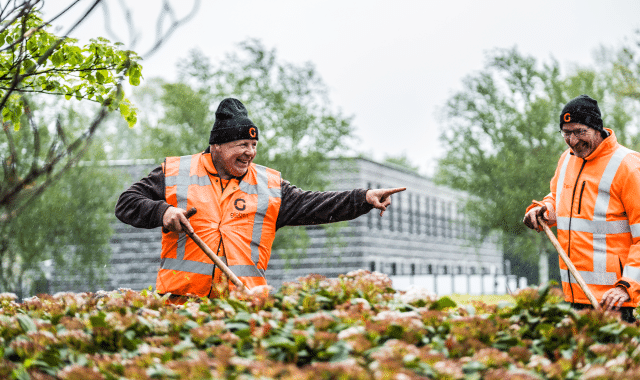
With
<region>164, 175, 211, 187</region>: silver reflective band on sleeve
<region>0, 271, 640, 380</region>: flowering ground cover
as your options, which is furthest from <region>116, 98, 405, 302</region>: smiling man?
<region>0, 271, 640, 380</region>: flowering ground cover

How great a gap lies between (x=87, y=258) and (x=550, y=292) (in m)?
23.2

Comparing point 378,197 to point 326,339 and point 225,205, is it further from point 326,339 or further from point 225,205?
point 326,339

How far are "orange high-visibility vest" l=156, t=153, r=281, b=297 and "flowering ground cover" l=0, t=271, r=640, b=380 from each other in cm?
97

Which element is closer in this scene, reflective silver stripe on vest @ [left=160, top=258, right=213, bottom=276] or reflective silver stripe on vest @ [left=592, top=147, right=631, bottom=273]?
reflective silver stripe on vest @ [left=160, top=258, right=213, bottom=276]

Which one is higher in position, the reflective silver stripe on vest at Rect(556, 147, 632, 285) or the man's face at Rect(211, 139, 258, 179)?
the man's face at Rect(211, 139, 258, 179)

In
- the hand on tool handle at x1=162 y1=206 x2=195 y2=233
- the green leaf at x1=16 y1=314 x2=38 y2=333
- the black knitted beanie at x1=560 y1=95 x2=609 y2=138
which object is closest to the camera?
the green leaf at x1=16 y1=314 x2=38 y2=333

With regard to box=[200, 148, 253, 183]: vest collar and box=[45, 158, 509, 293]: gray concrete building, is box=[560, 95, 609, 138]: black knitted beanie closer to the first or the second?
box=[200, 148, 253, 183]: vest collar

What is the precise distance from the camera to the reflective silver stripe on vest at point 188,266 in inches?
156

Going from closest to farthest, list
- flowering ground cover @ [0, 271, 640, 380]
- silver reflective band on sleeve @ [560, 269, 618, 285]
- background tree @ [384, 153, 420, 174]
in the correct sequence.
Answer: flowering ground cover @ [0, 271, 640, 380]
silver reflective band on sleeve @ [560, 269, 618, 285]
background tree @ [384, 153, 420, 174]

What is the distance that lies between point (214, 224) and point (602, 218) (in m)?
2.34

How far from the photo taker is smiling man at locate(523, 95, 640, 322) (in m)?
4.05

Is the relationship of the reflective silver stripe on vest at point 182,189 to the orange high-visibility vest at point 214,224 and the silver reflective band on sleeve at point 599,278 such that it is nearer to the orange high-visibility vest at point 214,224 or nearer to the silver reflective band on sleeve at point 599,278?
the orange high-visibility vest at point 214,224

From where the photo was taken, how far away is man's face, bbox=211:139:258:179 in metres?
4.23

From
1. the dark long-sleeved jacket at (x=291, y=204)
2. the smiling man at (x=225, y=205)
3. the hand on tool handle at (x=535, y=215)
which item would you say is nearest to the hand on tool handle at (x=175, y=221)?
the smiling man at (x=225, y=205)
